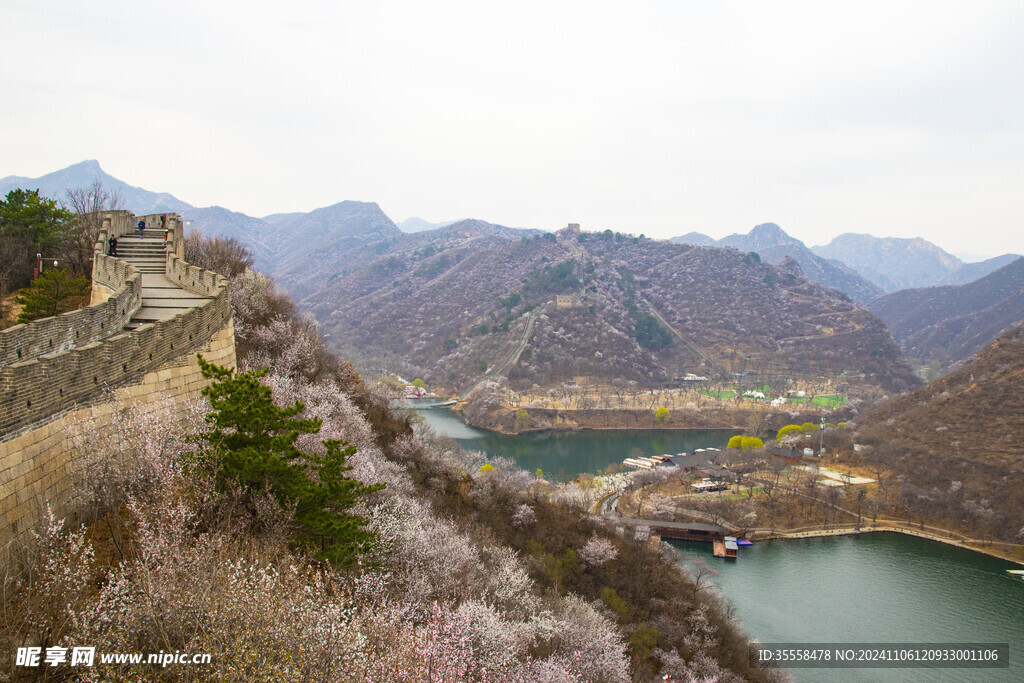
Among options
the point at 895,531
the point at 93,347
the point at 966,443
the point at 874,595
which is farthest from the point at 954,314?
the point at 93,347

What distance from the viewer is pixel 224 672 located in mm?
5438

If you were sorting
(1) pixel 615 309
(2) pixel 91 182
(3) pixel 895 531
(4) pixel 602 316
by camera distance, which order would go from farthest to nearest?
(2) pixel 91 182, (1) pixel 615 309, (4) pixel 602 316, (3) pixel 895 531

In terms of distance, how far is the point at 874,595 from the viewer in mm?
31484

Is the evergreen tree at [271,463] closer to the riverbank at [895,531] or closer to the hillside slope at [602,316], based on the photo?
the riverbank at [895,531]

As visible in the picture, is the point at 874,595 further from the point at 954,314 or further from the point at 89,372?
the point at 954,314

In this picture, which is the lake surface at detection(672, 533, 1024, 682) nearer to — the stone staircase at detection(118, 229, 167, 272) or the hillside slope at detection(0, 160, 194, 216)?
the stone staircase at detection(118, 229, 167, 272)

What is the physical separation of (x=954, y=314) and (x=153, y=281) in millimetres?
166001

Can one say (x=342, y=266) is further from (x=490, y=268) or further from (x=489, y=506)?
(x=489, y=506)

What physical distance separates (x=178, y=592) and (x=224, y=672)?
1031mm

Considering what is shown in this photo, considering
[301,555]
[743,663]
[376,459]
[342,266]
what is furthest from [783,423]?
[342,266]

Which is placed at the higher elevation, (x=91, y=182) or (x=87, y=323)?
(x=91, y=182)

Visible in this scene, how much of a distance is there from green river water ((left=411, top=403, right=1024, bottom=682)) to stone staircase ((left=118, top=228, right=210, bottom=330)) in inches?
1037

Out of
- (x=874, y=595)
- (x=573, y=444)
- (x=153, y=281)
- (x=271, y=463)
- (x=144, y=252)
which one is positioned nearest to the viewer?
(x=271, y=463)

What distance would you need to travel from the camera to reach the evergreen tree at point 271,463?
898cm
